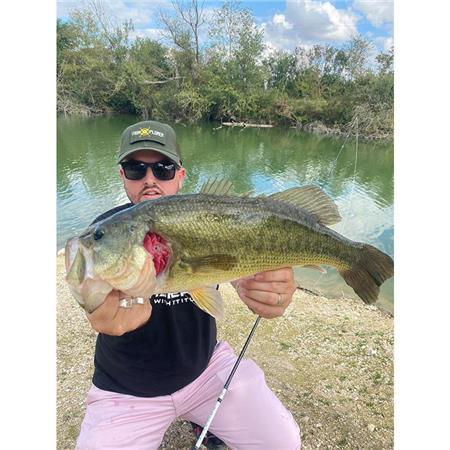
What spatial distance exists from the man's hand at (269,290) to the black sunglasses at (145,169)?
730mm

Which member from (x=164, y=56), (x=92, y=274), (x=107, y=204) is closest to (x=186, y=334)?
(x=92, y=274)

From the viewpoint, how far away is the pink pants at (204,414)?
5.33 ft

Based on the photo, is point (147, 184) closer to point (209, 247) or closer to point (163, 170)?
point (163, 170)

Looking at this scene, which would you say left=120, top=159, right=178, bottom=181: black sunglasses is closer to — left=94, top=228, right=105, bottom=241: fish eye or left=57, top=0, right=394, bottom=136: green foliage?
left=94, top=228, right=105, bottom=241: fish eye

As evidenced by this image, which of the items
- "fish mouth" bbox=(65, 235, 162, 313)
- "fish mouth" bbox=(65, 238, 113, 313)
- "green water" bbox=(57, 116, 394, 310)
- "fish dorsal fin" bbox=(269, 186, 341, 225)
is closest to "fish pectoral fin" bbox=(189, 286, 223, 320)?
"fish mouth" bbox=(65, 235, 162, 313)

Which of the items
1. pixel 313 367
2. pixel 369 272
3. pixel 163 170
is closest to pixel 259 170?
pixel 313 367

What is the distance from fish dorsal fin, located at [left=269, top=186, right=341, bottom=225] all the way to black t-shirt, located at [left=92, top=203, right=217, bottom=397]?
30.6 inches

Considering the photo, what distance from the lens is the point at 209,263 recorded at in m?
1.16

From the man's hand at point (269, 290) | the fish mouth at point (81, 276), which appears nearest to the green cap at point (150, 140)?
the man's hand at point (269, 290)

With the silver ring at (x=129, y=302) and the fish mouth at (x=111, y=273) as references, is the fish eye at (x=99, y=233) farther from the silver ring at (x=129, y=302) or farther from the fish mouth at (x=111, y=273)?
the silver ring at (x=129, y=302)

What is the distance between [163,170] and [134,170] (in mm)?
148

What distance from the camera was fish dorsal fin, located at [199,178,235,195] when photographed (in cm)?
122
